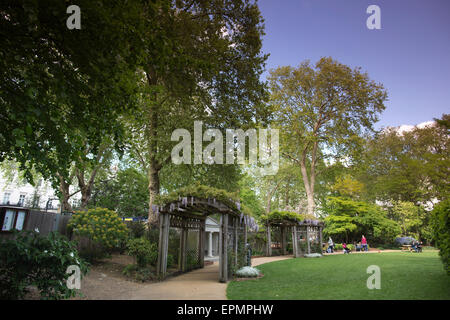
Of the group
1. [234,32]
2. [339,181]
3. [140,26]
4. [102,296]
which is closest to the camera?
[140,26]

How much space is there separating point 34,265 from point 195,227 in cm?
801

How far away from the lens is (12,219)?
8227mm

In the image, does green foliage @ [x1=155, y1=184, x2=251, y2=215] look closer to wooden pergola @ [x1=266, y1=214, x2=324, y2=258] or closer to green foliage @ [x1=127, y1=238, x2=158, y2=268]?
green foliage @ [x1=127, y1=238, x2=158, y2=268]

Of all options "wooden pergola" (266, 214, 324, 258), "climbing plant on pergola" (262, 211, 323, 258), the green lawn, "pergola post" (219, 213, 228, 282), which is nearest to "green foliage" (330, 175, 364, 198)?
"wooden pergola" (266, 214, 324, 258)

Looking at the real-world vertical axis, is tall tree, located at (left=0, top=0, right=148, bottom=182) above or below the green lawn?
above

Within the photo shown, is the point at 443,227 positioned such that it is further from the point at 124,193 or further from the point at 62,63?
the point at 124,193

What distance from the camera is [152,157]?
538 inches

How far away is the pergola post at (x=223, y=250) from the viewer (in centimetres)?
928

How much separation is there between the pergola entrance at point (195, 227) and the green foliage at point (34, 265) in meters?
4.41

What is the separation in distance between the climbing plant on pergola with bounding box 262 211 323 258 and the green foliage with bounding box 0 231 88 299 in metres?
16.3

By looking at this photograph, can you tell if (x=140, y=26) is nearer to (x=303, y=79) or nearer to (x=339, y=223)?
(x=303, y=79)

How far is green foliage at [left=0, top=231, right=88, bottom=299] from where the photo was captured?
16.4ft
